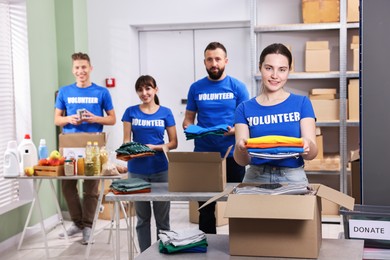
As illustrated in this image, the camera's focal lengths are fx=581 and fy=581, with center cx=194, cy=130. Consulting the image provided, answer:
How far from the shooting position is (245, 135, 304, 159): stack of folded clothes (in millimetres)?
2443

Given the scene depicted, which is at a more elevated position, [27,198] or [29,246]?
[27,198]

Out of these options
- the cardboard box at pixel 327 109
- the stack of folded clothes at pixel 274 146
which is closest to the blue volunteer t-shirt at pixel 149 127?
the stack of folded clothes at pixel 274 146

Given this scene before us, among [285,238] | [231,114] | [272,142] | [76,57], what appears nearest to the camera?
[285,238]

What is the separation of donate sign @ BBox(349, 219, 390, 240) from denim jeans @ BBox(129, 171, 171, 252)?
5.75 ft

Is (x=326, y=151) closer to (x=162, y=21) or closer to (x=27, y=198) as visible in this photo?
(x=162, y=21)

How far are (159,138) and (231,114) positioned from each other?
54 centimetres

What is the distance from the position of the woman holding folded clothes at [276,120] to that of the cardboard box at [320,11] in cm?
336

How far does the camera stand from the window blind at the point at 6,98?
523 cm

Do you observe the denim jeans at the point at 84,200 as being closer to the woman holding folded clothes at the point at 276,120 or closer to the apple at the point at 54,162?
the apple at the point at 54,162

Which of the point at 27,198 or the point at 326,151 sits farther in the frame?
the point at 326,151

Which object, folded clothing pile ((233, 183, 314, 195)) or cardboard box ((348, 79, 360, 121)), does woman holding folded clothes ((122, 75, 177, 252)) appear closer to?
folded clothing pile ((233, 183, 314, 195))

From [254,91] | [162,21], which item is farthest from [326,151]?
[162,21]

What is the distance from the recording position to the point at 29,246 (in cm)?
507

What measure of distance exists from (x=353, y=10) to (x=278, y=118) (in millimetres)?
3474
